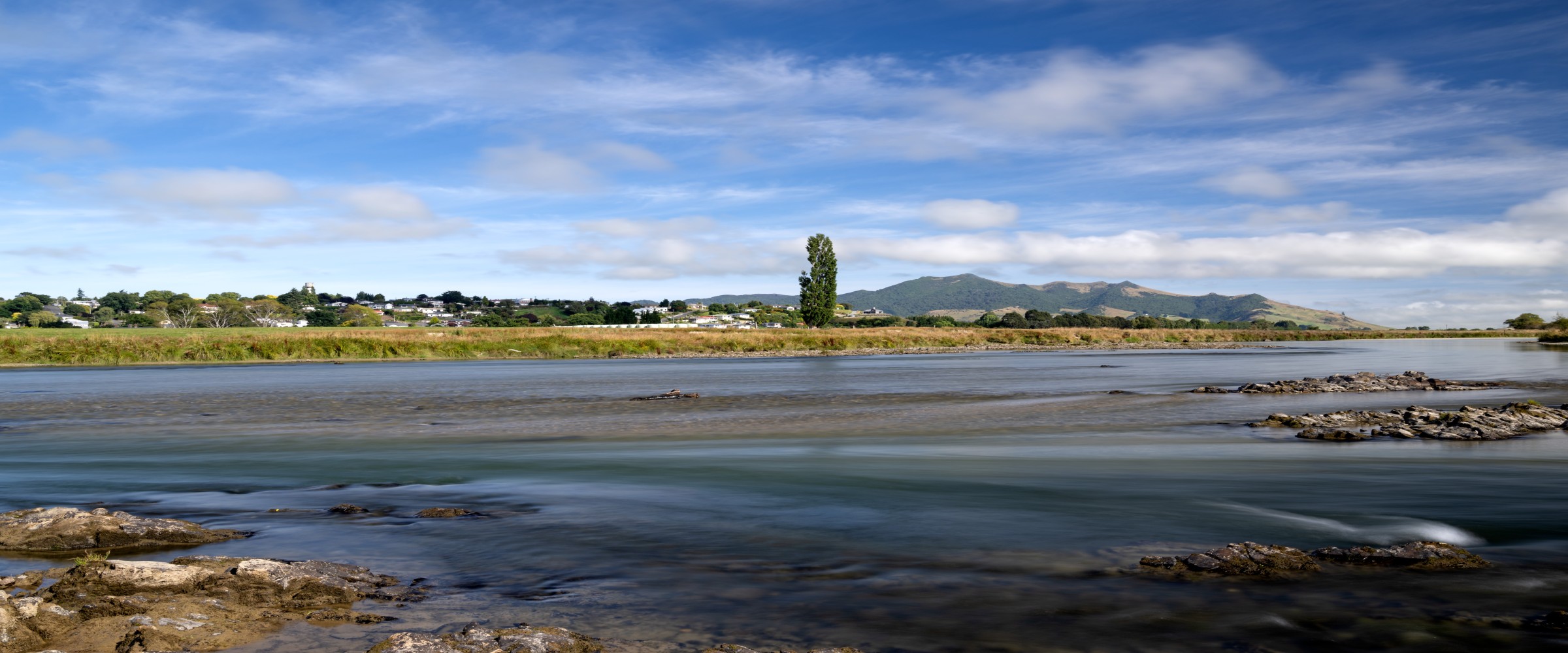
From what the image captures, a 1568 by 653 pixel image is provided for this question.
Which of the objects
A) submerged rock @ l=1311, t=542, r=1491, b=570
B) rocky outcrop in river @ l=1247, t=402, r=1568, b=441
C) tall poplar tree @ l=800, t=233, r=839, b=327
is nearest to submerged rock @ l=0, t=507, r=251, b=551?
submerged rock @ l=1311, t=542, r=1491, b=570

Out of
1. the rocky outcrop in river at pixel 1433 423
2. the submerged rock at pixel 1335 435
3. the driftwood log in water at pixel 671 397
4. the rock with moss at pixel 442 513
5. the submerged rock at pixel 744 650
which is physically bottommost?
the driftwood log in water at pixel 671 397

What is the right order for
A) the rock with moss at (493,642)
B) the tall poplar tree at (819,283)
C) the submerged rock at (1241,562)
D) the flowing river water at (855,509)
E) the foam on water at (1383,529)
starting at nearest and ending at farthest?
the rock with moss at (493,642)
the flowing river water at (855,509)
the submerged rock at (1241,562)
the foam on water at (1383,529)
the tall poplar tree at (819,283)

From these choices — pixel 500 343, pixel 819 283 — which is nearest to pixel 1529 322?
pixel 819 283

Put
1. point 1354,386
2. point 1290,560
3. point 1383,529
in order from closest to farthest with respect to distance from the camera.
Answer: point 1290,560 → point 1383,529 → point 1354,386

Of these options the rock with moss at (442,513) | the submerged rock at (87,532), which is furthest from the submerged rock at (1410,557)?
the submerged rock at (87,532)

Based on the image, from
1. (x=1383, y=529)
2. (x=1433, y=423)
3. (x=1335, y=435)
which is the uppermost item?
(x=1433, y=423)

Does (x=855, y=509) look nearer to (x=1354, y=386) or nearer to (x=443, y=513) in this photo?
(x=443, y=513)

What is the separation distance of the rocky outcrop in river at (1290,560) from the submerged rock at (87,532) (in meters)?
10.1

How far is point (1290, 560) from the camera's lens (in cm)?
856

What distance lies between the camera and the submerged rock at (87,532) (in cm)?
915

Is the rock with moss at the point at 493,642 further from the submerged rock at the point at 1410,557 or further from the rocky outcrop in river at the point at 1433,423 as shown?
the rocky outcrop in river at the point at 1433,423

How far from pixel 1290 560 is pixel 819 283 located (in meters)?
116

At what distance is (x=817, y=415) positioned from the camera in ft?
89.1

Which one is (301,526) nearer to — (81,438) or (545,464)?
(545,464)
